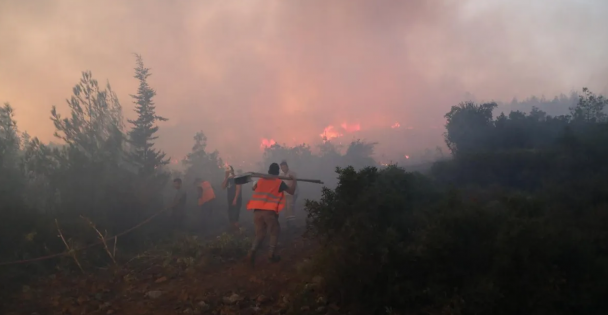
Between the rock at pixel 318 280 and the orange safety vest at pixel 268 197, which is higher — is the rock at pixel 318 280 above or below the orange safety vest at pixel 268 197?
below

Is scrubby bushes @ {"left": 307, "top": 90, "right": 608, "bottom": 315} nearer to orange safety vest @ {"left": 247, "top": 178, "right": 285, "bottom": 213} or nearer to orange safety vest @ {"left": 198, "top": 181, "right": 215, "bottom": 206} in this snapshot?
orange safety vest @ {"left": 247, "top": 178, "right": 285, "bottom": 213}

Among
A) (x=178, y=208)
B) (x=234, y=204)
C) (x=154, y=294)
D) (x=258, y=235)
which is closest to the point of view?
(x=154, y=294)

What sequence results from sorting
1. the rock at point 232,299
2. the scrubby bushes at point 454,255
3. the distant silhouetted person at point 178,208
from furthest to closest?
1. the distant silhouetted person at point 178,208
2. the rock at point 232,299
3. the scrubby bushes at point 454,255

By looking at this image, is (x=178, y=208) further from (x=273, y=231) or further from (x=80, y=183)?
(x=273, y=231)

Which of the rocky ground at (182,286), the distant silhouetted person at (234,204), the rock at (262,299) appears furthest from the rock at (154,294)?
the distant silhouetted person at (234,204)

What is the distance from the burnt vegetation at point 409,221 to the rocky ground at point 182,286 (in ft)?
0.46

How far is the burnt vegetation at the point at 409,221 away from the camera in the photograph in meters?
3.82

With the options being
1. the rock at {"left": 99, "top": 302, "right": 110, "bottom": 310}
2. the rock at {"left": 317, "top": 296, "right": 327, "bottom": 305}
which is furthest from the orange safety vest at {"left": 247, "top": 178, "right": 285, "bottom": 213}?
the rock at {"left": 99, "top": 302, "right": 110, "bottom": 310}

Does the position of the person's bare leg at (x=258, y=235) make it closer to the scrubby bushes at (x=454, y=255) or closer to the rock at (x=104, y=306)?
the scrubby bushes at (x=454, y=255)

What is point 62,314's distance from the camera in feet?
18.2

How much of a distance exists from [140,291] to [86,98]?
11876 mm

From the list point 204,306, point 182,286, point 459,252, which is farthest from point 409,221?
point 182,286

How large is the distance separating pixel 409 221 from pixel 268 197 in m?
3.11

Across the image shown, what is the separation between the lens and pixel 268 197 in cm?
734
